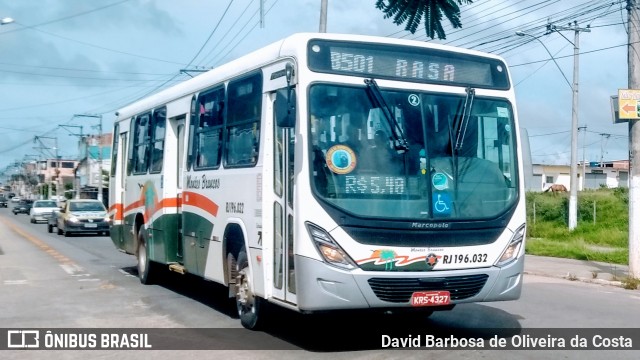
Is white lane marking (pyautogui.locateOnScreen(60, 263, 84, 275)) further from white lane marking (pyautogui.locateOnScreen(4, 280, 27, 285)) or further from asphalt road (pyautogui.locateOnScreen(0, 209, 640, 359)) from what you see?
white lane marking (pyautogui.locateOnScreen(4, 280, 27, 285))

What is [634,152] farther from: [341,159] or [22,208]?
[22,208]

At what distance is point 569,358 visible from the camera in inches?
328

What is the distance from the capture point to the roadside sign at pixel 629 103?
53.8 ft

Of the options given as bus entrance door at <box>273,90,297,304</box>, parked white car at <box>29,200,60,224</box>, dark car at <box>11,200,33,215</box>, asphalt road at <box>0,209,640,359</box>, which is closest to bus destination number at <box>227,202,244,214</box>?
bus entrance door at <box>273,90,297,304</box>

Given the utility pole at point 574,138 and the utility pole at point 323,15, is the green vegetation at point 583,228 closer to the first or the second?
the utility pole at point 574,138

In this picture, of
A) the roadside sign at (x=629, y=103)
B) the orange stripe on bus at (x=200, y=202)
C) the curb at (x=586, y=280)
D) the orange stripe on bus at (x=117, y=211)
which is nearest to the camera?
the orange stripe on bus at (x=200, y=202)

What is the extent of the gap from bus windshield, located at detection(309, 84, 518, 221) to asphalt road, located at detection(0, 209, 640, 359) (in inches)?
55.4

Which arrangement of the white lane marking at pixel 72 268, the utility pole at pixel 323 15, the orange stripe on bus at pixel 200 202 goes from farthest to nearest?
the utility pole at pixel 323 15 → the white lane marking at pixel 72 268 → the orange stripe on bus at pixel 200 202

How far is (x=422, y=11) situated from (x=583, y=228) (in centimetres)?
2396

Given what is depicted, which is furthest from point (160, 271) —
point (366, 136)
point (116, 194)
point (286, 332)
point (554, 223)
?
point (554, 223)

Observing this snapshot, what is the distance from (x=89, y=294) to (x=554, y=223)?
24798 millimetres

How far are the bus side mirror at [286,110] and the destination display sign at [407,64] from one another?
0.37 meters

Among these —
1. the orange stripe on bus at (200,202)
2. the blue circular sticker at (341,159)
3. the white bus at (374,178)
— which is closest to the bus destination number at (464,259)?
the white bus at (374,178)

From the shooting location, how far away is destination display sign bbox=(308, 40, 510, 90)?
8.56m
